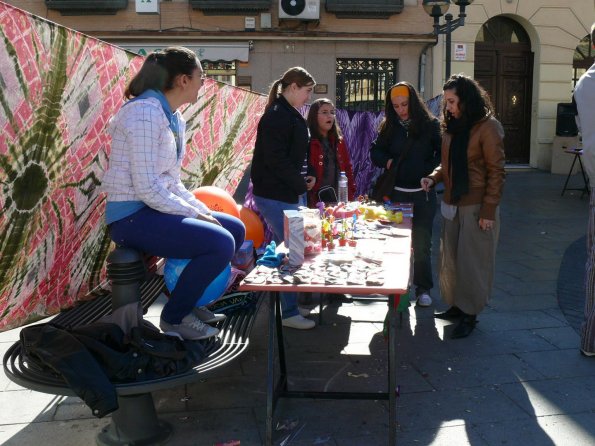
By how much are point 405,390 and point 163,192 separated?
1.81m

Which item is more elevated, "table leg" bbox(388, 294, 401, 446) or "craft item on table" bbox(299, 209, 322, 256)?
"craft item on table" bbox(299, 209, 322, 256)

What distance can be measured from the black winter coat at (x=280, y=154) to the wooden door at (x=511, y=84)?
42.4ft

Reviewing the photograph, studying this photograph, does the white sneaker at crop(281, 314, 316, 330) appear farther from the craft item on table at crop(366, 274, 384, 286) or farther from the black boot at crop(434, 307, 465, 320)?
the craft item on table at crop(366, 274, 384, 286)

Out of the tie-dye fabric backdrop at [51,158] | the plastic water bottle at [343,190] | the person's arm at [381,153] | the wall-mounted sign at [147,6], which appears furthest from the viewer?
the wall-mounted sign at [147,6]

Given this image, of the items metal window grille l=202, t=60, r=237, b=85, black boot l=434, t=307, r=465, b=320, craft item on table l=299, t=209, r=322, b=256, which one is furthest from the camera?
metal window grille l=202, t=60, r=237, b=85

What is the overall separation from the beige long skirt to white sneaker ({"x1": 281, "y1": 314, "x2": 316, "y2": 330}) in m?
1.07

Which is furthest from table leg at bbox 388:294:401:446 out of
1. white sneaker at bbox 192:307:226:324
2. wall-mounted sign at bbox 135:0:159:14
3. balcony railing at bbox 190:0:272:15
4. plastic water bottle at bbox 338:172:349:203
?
wall-mounted sign at bbox 135:0:159:14

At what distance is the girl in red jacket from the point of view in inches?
213

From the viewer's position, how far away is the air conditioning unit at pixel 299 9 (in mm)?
15570

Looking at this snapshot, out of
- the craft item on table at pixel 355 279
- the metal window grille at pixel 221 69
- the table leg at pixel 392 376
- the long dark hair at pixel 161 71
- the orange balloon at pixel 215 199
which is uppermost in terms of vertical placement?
the metal window grille at pixel 221 69

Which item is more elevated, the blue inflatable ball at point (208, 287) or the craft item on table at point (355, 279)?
the craft item on table at point (355, 279)

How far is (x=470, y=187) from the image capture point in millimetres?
4496

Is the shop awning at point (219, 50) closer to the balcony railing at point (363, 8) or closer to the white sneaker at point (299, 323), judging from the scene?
the balcony railing at point (363, 8)

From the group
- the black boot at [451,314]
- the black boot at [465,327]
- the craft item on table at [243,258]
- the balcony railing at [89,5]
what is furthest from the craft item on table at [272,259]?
the balcony railing at [89,5]
